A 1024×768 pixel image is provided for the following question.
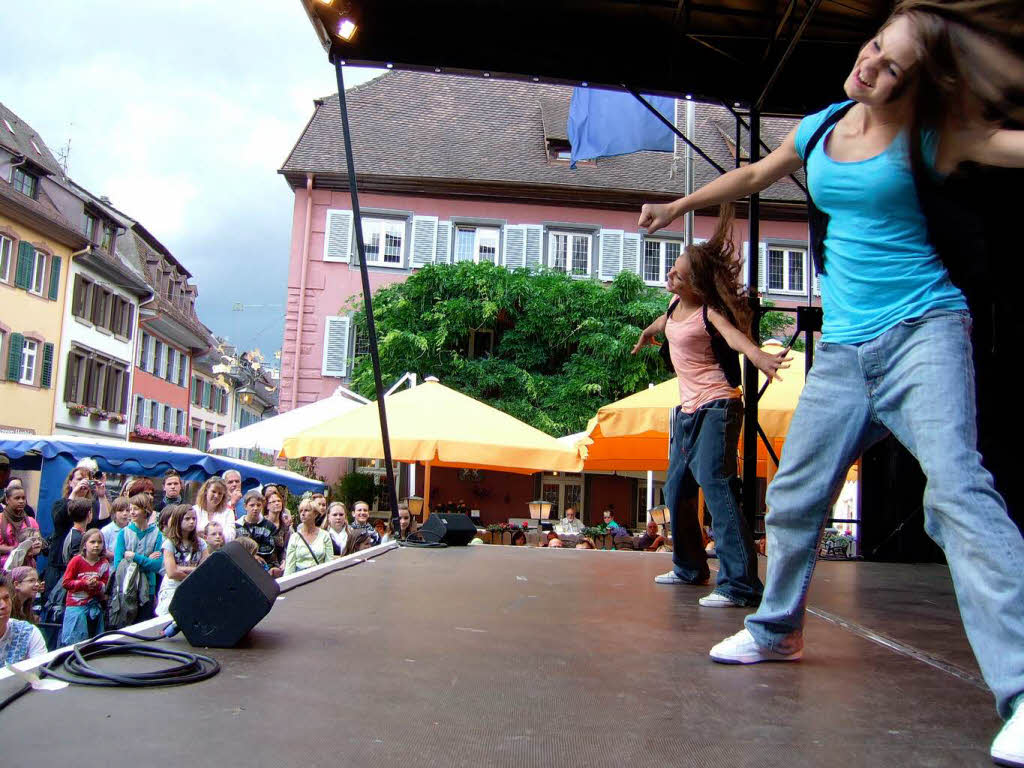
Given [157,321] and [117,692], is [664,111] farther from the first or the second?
[157,321]

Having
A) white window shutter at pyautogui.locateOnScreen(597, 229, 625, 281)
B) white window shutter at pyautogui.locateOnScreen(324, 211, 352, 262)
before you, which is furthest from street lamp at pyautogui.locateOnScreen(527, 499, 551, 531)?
white window shutter at pyautogui.locateOnScreen(324, 211, 352, 262)

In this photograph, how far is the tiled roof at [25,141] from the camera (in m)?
26.3

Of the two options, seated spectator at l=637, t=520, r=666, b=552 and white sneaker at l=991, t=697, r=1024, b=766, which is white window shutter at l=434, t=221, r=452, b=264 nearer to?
seated spectator at l=637, t=520, r=666, b=552

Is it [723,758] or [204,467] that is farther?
[204,467]

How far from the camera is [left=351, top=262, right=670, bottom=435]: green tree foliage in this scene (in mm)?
20281

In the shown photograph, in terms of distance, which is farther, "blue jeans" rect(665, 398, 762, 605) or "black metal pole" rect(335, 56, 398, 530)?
"black metal pole" rect(335, 56, 398, 530)

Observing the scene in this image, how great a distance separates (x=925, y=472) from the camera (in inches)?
72.8

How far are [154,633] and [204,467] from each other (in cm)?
1227

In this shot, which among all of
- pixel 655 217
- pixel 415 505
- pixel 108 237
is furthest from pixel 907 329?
pixel 108 237

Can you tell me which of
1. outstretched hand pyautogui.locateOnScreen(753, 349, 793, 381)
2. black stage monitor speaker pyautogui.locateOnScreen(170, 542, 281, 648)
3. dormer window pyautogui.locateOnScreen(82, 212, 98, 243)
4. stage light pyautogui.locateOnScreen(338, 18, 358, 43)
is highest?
dormer window pyautogui.locateOnScreen(82, 212, 98, 243)

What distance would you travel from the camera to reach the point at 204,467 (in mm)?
13875

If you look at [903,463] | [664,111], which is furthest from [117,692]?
[664,111]

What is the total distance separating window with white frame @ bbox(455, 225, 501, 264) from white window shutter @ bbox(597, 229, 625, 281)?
2612 millimetres

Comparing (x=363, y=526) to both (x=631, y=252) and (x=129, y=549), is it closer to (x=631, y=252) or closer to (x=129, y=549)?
(x=129, y=549)
